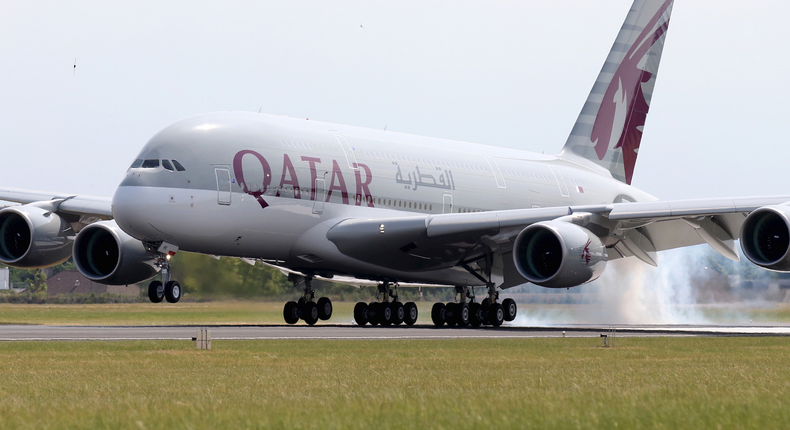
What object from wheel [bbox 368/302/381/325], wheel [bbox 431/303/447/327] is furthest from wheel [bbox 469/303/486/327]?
wheel [bbox 368/302/381/325]

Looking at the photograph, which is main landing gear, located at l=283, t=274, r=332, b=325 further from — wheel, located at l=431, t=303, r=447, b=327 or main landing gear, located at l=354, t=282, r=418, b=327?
wheel, located at l=431, t=303, r=447, b=327

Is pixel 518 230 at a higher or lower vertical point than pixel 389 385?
higher

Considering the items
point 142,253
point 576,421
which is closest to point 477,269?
point 142,253

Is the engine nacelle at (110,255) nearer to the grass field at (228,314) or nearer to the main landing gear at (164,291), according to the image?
the main landing gear at (164,291)

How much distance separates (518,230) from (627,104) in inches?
444

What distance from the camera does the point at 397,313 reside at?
28.5m

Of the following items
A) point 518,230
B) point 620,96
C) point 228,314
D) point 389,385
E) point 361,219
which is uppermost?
point 620,96

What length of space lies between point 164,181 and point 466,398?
1389 centimetres

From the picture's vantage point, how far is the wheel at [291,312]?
1090 inches

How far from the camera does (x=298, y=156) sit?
79.0 feet

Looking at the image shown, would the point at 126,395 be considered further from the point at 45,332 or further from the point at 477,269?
the point at 477,269

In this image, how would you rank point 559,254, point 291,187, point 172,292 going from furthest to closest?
1. point 291,187
2. point 559,254
3. point 172,292

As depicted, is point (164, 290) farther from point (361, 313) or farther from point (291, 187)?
point (361, 313)

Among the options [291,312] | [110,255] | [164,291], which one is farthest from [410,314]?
[164,291]
